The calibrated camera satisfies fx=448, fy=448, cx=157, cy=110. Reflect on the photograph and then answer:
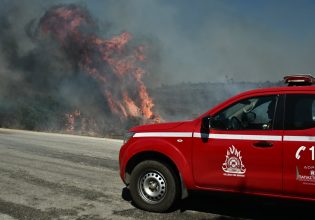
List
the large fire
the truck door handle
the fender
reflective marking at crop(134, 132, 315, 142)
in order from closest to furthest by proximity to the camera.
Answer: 1. reflective marking at crop(134, 132, 315, 142)
2. the truck door handle
3. the fender
4. the large fire

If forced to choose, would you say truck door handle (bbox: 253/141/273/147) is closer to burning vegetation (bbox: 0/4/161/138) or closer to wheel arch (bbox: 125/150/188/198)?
wheel arch (bbox: 125/150/188/198)

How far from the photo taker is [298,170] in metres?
5.29

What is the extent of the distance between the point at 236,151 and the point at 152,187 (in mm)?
1433

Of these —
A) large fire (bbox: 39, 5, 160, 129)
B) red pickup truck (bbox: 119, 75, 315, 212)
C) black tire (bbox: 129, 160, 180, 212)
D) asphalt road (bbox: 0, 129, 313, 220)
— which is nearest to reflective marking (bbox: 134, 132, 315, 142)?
red pickup truck (bbox: 119, 75, 315, 212)

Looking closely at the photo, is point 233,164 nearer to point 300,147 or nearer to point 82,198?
point 300,147

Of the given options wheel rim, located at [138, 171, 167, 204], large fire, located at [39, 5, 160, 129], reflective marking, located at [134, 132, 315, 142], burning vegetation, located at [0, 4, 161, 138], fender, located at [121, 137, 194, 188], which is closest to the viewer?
reflective marking, located at [134, 132, 315, 142]

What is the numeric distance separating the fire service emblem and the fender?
0.55m

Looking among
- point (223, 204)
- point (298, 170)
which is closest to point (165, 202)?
point (223, 204)

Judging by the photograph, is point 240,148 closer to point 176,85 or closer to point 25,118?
point 25,118

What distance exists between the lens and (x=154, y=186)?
6379 mm

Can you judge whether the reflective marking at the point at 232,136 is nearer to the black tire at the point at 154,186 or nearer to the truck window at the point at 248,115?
the truck window at the point at 248,115

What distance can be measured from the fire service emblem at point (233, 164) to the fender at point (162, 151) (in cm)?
55

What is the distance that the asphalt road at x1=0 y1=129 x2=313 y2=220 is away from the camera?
20.0ft

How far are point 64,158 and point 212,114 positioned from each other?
20.9ft
